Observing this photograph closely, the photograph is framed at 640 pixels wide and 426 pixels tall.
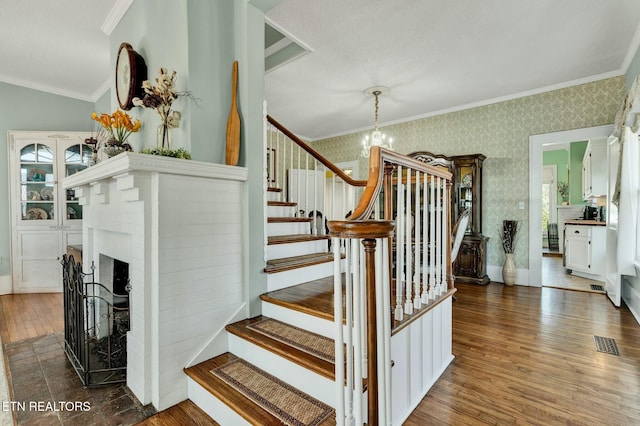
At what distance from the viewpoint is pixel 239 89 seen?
2.26 m

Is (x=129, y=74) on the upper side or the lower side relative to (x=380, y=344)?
upper

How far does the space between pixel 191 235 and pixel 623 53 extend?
5089mm

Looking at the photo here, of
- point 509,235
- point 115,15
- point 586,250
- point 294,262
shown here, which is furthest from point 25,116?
point 586,250

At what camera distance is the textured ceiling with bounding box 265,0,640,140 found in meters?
2.66

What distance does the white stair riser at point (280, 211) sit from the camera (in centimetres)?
340

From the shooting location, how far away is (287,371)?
64.7 inches

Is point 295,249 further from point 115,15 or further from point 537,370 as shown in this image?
point 115,15

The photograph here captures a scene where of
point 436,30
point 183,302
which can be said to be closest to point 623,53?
point 436,30

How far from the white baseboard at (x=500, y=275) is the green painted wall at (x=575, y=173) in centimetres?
471

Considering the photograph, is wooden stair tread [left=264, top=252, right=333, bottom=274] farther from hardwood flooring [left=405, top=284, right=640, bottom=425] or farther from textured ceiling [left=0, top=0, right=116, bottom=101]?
textured ceiling [left=0, top=0, right=116, bottom=101]

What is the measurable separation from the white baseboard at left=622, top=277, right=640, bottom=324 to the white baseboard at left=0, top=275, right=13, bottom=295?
310 inches

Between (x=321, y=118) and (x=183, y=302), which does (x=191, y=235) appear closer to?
(x=183, y=302)

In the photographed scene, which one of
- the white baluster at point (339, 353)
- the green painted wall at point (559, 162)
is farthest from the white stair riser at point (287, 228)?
the green painted wall at point (559, 162)

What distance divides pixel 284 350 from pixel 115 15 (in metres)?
3.45
